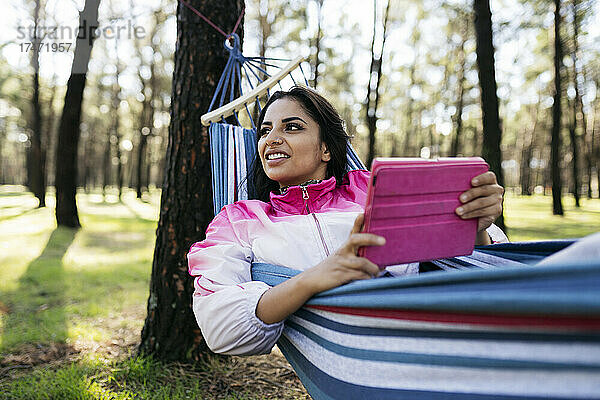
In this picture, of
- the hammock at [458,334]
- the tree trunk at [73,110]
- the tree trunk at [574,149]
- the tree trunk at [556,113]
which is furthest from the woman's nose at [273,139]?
the tree trunk at [574,149]

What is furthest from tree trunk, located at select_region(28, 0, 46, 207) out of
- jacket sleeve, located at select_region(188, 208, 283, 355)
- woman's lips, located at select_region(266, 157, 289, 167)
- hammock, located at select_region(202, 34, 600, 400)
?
hammock, located at select_region(202, 34, 600, 400)

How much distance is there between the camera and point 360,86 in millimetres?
16750

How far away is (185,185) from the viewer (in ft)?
7.63

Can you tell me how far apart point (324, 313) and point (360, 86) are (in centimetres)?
1650

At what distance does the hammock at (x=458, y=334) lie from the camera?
2.21 ft

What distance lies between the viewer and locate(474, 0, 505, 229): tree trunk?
4691 millimetres

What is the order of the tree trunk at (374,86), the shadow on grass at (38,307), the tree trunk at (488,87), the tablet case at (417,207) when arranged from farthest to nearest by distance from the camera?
the tree trunk at (374,86), the tree trunk at (488,87), the shadow on grass at (38,307), the tablet case at (417,207)

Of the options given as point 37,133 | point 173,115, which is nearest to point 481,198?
point 173,115

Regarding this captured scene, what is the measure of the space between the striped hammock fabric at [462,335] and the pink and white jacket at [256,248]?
177 millimetres

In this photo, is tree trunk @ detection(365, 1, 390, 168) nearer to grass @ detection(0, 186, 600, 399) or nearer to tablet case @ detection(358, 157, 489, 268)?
grass @ detection(0, 186, 600, 399)

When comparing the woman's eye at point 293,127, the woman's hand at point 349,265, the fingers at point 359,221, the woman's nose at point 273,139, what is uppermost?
the woman's eye at point 293,127

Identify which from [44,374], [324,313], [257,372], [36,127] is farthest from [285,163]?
[36,127]

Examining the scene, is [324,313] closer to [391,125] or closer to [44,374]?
[44,374]

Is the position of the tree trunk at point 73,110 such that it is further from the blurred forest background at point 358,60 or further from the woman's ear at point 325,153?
the woman's ear at point 325,153
